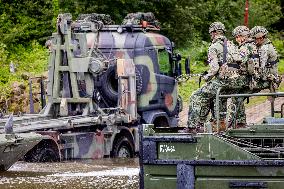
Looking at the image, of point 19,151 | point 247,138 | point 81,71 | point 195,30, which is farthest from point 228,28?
point 247,138

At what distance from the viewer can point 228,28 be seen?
108 ft

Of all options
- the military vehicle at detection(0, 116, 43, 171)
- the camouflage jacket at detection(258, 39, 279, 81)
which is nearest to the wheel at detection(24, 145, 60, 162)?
the military vehicle at detection(0, 116, 43, 171)

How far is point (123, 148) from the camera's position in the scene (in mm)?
17094

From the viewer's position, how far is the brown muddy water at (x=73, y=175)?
1263cm

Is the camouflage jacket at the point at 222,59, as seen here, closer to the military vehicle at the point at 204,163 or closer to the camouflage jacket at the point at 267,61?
the camouflage jacket at the point at 267,61

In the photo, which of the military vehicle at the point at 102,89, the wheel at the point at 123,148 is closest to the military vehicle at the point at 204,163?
the military vehicle at the point at 102,89

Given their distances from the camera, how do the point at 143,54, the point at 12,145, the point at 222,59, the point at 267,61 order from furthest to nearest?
the point at 143,54
the point at 12,145
the point at 267,61
the point at 222,59

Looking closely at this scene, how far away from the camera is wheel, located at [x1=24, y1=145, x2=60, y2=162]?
581 inches

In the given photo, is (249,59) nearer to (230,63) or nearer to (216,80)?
(230,63)

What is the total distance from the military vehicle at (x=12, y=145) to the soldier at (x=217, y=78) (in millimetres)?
2654

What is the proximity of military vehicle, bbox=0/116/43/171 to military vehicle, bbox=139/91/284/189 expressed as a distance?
15.3 feet

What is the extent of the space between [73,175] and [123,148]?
3371 mm

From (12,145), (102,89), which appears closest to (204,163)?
(12,145)

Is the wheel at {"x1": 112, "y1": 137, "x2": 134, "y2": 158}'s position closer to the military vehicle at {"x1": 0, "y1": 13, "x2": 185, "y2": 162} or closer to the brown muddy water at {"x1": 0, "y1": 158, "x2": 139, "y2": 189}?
the military vehicle at {"x1": 0, "y1": 13, "x2": 185, "y2": 162}
